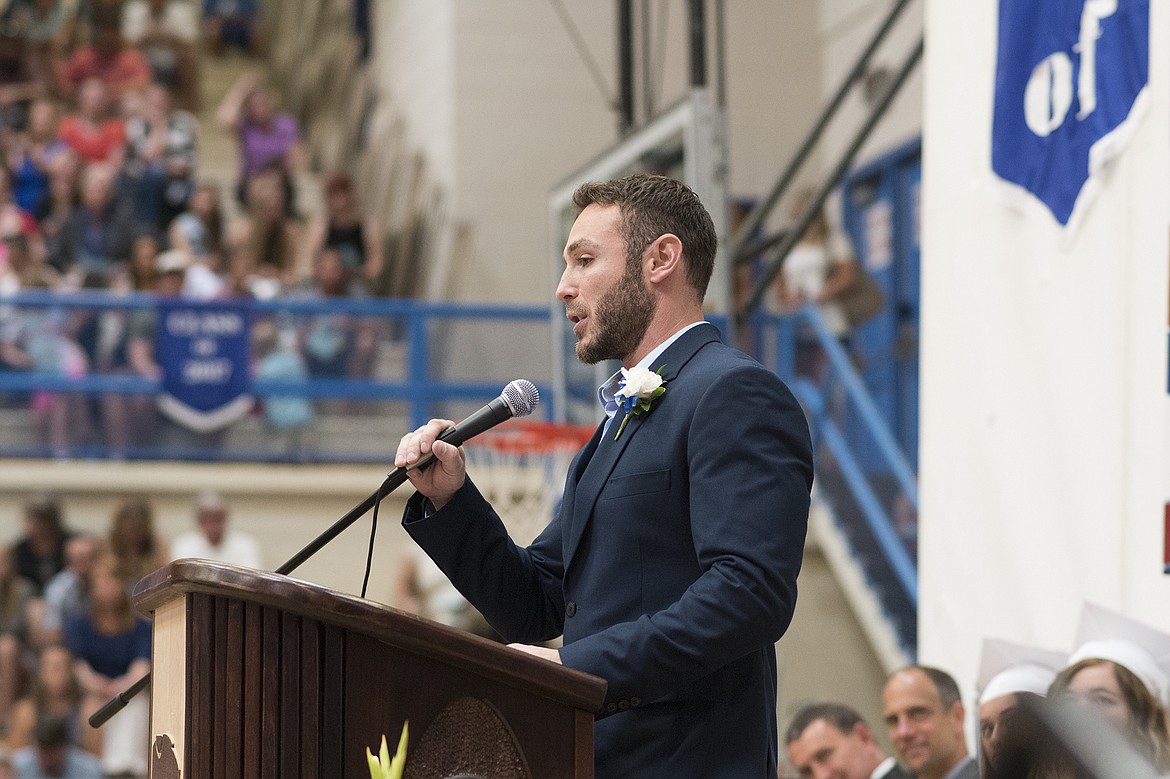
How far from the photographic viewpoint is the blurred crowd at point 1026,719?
8.55 feet

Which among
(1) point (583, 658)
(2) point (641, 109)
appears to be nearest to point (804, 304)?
(2) point (641, 109)

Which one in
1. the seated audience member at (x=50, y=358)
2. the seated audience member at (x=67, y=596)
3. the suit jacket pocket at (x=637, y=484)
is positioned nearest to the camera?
the suit jacket pocket at (x=637, y=484)

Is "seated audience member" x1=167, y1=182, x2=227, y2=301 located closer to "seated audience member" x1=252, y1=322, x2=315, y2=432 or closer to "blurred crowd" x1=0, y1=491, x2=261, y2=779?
"seated audience member" x1=252, y1=322, x2=315, y2=432

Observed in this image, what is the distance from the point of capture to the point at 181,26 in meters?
14.8

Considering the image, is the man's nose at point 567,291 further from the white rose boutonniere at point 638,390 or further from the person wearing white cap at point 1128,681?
the person wearing white cap at point 1128,681

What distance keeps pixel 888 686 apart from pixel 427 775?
3151 mm

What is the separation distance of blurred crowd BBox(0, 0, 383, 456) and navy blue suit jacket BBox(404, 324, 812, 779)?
25.5ft

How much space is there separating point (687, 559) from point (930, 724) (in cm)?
268

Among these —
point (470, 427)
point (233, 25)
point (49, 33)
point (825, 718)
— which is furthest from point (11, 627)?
point (233, 25)

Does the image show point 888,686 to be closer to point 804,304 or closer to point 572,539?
point 572,539

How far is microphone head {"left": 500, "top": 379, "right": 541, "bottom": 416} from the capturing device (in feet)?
8.70

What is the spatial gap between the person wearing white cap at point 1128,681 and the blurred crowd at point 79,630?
5.42m

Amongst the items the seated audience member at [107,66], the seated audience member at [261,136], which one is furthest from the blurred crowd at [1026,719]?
the seated audience member at [107,66]

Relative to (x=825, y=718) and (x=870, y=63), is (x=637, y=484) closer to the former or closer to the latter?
(x=825, y=718)
